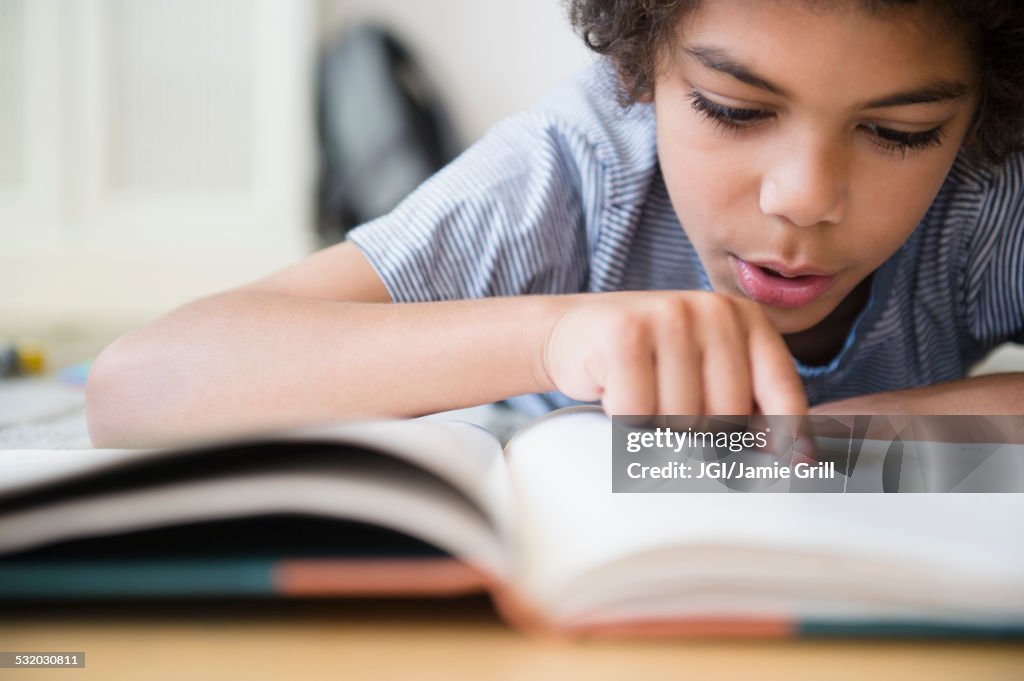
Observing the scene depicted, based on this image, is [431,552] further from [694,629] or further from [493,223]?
[493,223]

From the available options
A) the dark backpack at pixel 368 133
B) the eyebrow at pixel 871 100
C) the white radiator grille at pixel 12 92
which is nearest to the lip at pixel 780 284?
the eyebrow at pixel 871 100

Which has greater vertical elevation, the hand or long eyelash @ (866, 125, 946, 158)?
long eyelash @ (866, 125, 946, 158)

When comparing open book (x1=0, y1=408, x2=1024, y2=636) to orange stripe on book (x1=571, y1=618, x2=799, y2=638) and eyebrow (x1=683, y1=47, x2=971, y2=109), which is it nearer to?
orange stripe on book (x1=571, y1=618, x2=799, y2=638)

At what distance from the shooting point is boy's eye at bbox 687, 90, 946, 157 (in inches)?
20.2

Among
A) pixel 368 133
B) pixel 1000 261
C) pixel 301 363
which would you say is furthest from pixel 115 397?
pixel 368 133

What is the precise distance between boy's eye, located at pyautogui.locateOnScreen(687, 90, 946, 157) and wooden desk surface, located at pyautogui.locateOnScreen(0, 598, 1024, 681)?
1.07ft

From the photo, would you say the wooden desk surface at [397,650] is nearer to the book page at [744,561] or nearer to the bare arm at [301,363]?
the book page at [744,561]

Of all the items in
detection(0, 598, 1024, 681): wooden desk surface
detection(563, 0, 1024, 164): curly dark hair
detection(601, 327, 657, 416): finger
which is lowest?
detection(0, 598, 1024, 681): wooden desk surface

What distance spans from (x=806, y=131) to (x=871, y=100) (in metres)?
0.03

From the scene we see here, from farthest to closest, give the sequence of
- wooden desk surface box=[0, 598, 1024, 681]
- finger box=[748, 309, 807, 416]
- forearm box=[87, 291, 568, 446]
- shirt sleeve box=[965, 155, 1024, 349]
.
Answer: shirt sleeve box=[965, 155, 1024, 349]
forearm box=[87, 291, 568, 446]
finger box=[748, 309, 807, 416]
wooden desk surface box=[0, 598, 1024, 681]

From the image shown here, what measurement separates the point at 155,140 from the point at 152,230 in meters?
0.20

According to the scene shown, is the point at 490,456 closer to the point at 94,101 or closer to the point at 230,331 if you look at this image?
the point at 230,331

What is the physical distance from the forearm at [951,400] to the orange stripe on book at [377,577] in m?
0.30

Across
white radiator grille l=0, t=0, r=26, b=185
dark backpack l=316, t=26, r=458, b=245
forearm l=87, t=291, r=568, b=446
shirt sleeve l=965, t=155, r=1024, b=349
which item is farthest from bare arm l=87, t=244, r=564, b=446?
white radiator grille l=0, t=0, r=26, b=185
